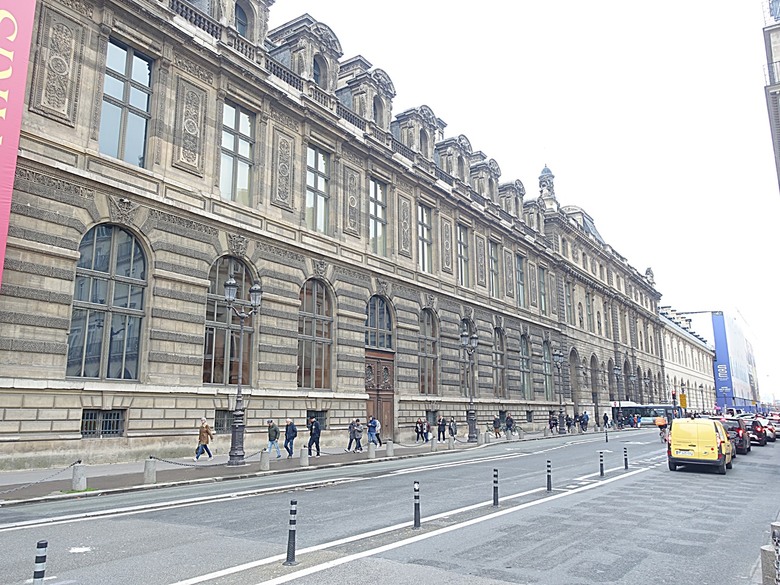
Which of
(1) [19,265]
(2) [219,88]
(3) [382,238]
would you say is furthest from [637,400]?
(1) [19,265]

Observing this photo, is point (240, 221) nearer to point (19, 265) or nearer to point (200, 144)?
point (200, 144)

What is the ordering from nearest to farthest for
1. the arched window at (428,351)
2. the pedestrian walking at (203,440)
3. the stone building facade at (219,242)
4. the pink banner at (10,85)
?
1. the pink banner at (10,85)
2. the stone building facade at (219,242)
3. the pedestrian walking at (203,440)
4. the arched window at (428,351)

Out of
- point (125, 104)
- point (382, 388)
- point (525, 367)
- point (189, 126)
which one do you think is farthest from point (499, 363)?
point (125, 104)

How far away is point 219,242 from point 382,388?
13.3 metres

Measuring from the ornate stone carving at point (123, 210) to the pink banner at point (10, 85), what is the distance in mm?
3946

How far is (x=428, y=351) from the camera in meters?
38.8

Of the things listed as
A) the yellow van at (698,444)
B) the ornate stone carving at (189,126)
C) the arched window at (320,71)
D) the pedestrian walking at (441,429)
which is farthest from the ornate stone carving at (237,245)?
the yellow van at (698,444)

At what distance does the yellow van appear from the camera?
19.9 metres

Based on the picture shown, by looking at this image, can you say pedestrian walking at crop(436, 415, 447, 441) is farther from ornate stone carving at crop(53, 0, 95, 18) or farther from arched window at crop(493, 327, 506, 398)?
ornate stone carving at crop(53, 0, 95, 18)

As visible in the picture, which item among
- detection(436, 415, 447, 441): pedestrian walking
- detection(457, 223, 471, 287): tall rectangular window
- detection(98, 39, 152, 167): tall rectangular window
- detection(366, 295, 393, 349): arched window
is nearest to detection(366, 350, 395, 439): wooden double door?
detection(366, 295, 393, 349): arched window

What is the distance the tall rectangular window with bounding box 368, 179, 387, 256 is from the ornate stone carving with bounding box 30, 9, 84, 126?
676 inches

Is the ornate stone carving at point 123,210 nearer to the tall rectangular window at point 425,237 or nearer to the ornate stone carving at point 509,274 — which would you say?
the tall rectangular window at point 425,237

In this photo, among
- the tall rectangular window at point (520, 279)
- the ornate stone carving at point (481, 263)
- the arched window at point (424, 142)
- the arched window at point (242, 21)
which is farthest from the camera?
the tall rectangular window at point (520, 279)

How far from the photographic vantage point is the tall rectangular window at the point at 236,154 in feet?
87.0
